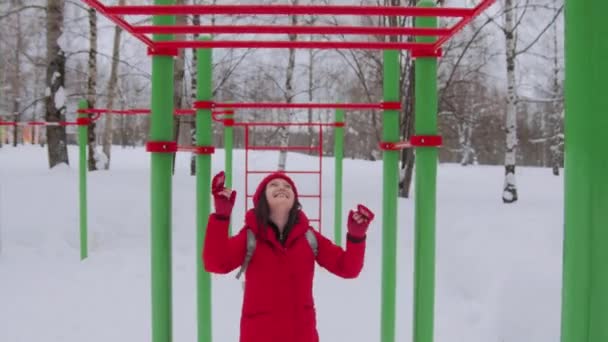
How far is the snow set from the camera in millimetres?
3967

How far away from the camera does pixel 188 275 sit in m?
5.54

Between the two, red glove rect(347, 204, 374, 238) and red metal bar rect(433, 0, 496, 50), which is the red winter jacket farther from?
red metal bar rect(433, 0, 496, 50)

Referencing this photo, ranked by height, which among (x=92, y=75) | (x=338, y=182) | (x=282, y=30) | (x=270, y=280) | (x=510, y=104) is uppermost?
(x=92, y=75)

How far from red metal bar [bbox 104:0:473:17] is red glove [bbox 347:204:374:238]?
734mm

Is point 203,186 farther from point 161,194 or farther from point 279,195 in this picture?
point 279,195

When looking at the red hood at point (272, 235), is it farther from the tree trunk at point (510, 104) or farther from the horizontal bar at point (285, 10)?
the tree trunk at point (510, 104)

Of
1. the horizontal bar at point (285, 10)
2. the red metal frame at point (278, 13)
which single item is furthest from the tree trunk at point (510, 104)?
the horizontal bar at point (285, 10)

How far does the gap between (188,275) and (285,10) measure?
4.42 m

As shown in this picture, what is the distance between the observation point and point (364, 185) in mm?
11945

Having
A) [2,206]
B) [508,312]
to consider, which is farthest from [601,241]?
→ [2,206]

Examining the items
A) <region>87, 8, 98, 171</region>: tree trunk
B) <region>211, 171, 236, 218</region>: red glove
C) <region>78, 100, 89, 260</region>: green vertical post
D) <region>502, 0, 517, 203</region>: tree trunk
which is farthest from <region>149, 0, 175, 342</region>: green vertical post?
<region>87, 8, 98, 171</region>: tree trunk

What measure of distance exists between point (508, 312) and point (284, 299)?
255 cm

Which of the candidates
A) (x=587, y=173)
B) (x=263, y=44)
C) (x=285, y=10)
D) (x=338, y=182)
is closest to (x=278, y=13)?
(x=285, y=10)

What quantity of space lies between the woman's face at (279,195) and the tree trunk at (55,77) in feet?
25.9
